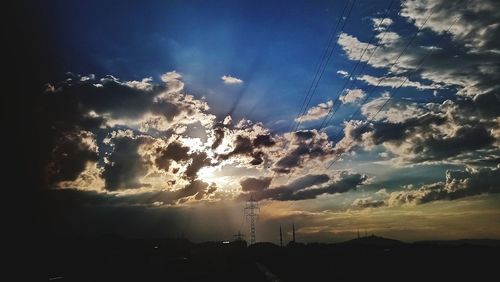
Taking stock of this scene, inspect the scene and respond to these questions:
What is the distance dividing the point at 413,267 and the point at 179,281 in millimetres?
40706

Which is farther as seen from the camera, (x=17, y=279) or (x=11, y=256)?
(x=11, y=256)

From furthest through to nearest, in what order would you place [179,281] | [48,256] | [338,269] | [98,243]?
[98,243] < [48,256] < [338,269] < [179,281]

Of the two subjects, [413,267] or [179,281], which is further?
[413,267]

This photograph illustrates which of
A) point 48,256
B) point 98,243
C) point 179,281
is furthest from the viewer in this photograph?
point 98,243

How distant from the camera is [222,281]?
4075cm

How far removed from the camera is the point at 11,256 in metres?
58.5

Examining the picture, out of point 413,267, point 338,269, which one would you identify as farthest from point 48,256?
point 413,267

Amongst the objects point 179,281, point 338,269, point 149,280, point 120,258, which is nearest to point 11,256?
point 120,258

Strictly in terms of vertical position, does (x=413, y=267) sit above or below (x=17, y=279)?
below

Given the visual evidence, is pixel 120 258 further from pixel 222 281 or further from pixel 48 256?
pixel 222 281

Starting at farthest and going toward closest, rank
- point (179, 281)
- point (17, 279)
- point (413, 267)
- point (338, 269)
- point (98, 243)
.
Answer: point (98, 243), point (413, 267), point (338, 269), point (179, 281), point (17, 279)

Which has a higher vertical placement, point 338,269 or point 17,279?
point 17,279

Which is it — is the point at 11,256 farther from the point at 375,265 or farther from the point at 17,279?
the point at 375,265

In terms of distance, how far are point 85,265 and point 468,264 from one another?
226ft
